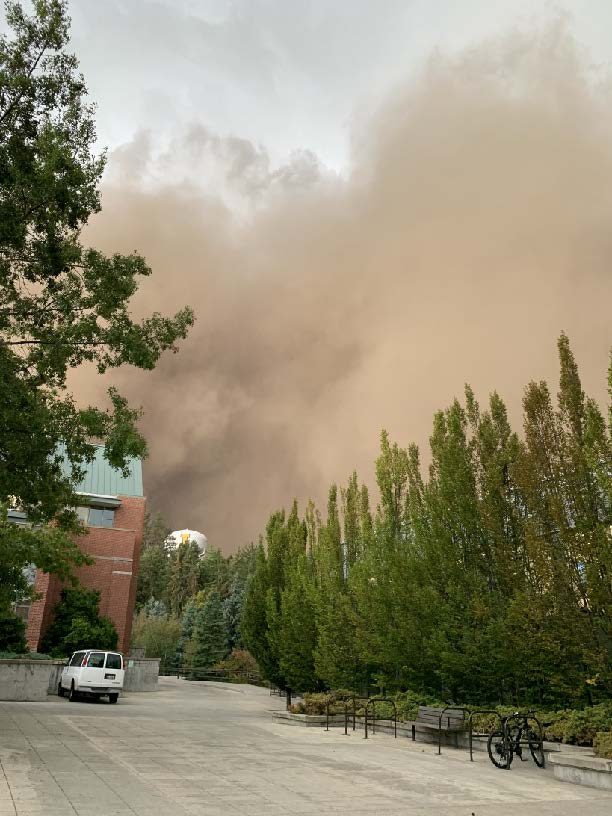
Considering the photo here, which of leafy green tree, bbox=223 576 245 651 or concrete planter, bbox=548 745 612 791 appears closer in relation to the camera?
concrete planter, bbox=548 745 612 791

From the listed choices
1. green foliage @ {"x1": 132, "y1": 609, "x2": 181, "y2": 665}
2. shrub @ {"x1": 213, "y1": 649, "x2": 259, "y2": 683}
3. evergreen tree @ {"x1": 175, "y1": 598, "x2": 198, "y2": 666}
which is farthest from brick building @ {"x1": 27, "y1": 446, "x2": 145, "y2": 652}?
evergreen tree @ {"x1": 175, "y1": 598, "x2": 198, "y2": 666}

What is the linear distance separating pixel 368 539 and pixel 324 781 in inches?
673

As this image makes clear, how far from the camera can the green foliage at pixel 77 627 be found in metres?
33.4

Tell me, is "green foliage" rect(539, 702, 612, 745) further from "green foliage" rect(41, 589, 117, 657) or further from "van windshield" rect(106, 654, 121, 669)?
"green foliage" rect(41, 589, 117, 657)

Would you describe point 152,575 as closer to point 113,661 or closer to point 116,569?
point 116,569

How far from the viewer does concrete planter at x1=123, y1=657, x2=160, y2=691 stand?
35719mm

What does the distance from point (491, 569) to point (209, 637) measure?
43795 mm

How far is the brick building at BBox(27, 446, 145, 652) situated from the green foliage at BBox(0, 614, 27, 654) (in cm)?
355

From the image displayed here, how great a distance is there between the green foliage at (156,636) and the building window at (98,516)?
17735mm

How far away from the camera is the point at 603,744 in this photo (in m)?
11.8

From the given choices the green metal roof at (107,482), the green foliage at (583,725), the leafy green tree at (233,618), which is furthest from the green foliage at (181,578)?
the green foliage at (583,725)

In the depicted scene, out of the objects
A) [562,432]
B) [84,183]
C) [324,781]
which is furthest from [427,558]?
[84,183]

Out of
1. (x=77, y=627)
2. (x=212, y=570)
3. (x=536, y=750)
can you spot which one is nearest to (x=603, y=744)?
(x=536, y=750)

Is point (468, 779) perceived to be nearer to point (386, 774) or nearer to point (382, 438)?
point (386, 774)
